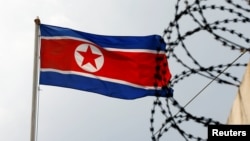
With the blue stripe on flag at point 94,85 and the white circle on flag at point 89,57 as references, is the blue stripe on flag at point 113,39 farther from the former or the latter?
the blue stripe on flag at point 94,85

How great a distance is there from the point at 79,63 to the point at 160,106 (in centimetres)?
510

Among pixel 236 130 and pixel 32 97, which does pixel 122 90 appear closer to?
pixel 32 97

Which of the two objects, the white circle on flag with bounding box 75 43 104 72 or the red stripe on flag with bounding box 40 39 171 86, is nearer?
the red stripe on flag with bounding box 40 39 171 86

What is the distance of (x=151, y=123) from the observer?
7.20 m

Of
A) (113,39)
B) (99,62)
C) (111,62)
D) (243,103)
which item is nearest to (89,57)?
(99,62)

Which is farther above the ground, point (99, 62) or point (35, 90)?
point (99, 62)

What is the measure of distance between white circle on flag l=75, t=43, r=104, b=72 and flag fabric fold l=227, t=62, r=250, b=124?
4786 mm

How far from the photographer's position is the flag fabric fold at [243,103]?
7277 millimetres

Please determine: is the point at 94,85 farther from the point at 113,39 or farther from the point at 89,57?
the point at 113,39

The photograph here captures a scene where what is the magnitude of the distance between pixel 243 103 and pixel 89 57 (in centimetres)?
513

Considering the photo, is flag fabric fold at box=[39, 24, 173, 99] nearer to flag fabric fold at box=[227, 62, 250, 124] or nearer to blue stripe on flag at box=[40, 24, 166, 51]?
blue stripe on flag at box=[40, 24, 166, 51]

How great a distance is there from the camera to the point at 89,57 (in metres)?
12.0

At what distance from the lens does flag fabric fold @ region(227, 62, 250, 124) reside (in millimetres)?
7277

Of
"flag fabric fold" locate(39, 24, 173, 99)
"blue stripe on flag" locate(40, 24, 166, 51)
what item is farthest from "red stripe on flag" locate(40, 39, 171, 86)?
"blue stripe on flag" locate(40, 24, 166, 51)
